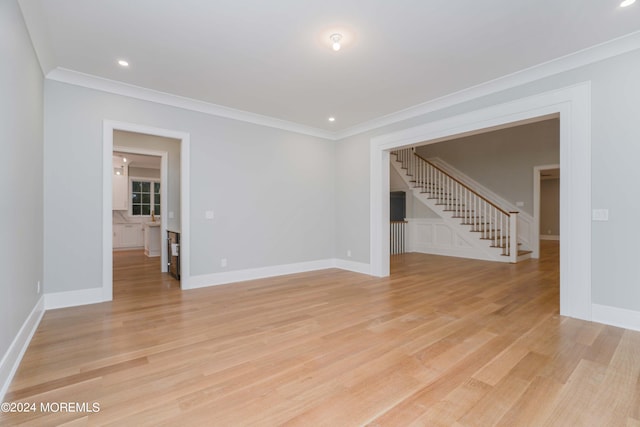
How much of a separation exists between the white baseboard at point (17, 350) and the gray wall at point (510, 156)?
9477 millimetres

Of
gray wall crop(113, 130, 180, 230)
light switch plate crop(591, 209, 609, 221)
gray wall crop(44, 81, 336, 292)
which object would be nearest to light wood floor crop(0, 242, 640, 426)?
gray wall crop(44, 81, 336, 292)

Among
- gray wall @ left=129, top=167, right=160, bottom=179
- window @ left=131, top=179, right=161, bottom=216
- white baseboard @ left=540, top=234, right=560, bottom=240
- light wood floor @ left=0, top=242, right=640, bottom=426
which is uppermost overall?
gray wall @ left=129, top=167, right=160, bottom=179

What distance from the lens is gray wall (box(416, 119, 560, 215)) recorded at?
7344mm

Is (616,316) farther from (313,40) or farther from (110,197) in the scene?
(110,197)

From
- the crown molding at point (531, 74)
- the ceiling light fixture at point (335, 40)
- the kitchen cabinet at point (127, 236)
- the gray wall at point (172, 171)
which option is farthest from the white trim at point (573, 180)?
the kitchen cabinet at point (127, 236)

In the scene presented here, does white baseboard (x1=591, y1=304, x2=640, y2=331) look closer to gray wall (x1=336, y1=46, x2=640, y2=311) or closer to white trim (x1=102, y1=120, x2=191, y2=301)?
gray wall (x1=336, y1=46, x2=640, y2=311)

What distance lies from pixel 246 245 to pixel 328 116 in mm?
2638

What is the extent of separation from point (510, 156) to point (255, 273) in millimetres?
7452

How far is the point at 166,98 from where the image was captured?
4.20 meters

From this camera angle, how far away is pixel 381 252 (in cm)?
524

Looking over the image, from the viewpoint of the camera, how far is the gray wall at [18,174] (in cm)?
199

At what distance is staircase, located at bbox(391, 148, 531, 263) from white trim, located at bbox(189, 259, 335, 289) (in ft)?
12.2

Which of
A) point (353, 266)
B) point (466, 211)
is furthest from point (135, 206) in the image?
point (466, 211)

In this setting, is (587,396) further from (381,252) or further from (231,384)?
(381,252)
